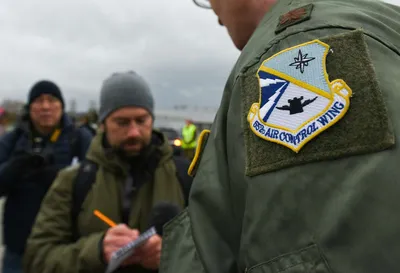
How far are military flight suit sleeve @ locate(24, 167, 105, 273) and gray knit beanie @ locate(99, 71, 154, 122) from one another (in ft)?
1.52

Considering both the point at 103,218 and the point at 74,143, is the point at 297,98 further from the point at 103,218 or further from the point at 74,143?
the point at 74,143

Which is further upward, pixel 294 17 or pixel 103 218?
pixel 294 17

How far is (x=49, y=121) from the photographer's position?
12.1 ft

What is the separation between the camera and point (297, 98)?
785mm

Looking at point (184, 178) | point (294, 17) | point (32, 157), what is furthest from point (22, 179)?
point (294, 17)

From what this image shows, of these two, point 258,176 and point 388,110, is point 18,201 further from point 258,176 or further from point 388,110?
point 388,110

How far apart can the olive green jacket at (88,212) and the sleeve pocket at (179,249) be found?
1.10m

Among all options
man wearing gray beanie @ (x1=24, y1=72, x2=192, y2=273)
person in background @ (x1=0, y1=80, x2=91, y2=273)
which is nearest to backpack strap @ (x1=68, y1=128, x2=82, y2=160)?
person in background @ (x1=0, y1=80, x2=91, y2=273)

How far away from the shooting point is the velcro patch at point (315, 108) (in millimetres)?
718

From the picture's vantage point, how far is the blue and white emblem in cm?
74

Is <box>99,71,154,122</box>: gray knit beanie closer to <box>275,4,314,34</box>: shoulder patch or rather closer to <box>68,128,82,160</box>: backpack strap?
<box>68,128,82,160</box>: backpack strap

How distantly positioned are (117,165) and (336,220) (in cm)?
177

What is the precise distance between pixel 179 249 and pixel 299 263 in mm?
348

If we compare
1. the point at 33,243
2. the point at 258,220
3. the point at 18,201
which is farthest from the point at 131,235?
the point at 18,201
